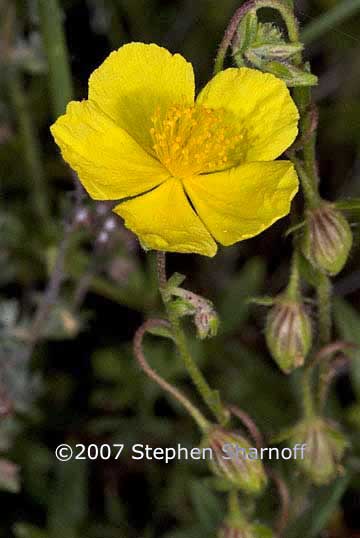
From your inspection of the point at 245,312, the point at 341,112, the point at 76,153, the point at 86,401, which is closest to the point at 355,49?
the point at 341,112

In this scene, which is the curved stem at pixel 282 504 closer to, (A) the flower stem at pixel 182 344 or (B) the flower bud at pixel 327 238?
(A) the flower stem at pixel 182 344

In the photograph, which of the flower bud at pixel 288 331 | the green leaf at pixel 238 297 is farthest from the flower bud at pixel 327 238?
the green leaf at pixel 238 297

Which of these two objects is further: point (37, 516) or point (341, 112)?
point (341, 112)

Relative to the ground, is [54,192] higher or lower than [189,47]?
lower

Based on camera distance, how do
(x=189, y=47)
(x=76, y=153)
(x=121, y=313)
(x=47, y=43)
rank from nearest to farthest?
(x=76, y=153) → (x=47, y=43) → (x=121, y=313) → (x=189, y=47)

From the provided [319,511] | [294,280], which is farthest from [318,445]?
[294,280]

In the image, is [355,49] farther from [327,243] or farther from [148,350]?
[327,243]
